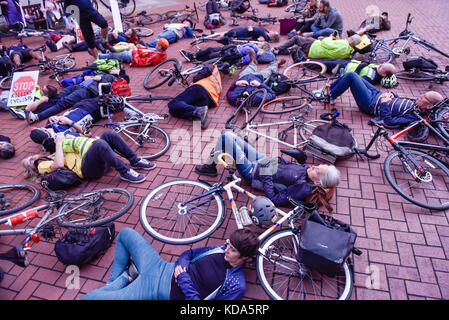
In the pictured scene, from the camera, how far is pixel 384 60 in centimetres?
831

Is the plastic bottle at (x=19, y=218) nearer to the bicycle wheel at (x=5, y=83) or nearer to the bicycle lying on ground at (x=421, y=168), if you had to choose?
the bicycle lying on ground at (x=421, y=168)

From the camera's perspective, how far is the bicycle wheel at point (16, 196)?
4.63 m

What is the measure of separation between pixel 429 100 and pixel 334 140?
6.24 ft

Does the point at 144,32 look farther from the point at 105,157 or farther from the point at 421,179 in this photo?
the point at 421,179

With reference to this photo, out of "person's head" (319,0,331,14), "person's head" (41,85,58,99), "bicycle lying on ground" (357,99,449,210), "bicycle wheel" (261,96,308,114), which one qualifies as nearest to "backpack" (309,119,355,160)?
"bicycle lying on ground" (357,99,449,210)

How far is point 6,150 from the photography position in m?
5.70

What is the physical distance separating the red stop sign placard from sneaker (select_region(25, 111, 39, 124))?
29.7 inches

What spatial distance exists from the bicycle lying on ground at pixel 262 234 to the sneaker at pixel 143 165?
71 centimetres

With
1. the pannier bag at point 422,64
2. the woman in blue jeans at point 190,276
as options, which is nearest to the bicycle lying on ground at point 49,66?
the woman in blue jeans at point 190,276

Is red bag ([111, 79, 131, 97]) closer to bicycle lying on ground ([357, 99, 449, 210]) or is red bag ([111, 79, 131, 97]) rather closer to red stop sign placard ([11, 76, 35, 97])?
red stop sign placard ([11, 76, 35, 97])

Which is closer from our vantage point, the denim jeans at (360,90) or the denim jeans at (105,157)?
the denim jeans at (105,157)

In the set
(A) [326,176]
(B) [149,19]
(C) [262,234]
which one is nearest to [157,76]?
(B) [149,19]

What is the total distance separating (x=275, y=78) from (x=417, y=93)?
11.4ft

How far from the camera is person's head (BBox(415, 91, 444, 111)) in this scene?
4.96 metres
